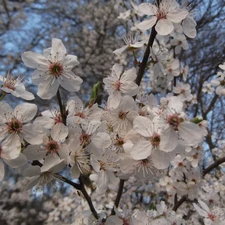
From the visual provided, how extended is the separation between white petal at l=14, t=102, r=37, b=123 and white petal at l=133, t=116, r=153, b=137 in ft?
1.09

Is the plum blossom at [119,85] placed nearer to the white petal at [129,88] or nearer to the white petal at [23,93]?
the white petal at [129,88]

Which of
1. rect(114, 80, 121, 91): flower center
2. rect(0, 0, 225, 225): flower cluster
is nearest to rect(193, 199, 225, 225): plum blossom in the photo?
rect(0, 0, 225, 225): flower cluster

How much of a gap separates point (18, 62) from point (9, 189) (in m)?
2.51

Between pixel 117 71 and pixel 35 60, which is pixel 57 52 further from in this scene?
pixel 117 71

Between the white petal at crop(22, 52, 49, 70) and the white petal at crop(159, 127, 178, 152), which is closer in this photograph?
the white petal at crop(159, 127, 178, 152)

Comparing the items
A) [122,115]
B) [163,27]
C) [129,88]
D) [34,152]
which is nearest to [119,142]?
[122,115]

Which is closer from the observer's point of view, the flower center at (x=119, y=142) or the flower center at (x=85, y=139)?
the flower center at (x=85, y=139)

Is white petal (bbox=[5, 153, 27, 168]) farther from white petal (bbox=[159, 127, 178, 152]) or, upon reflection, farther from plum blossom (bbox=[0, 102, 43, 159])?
white petal (bbox=[159, 127, 178, 152])

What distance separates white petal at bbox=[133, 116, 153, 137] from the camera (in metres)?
1.04

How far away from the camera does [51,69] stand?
43.4 inches

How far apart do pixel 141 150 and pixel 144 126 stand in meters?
0.08

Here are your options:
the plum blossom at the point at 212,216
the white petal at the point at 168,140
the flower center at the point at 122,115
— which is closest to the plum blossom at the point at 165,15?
the flower center at the point at 122,115

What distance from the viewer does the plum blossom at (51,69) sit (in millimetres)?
1093

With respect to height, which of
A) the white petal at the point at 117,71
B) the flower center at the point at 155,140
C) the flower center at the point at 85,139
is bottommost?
the flower center at the point at 85,139
